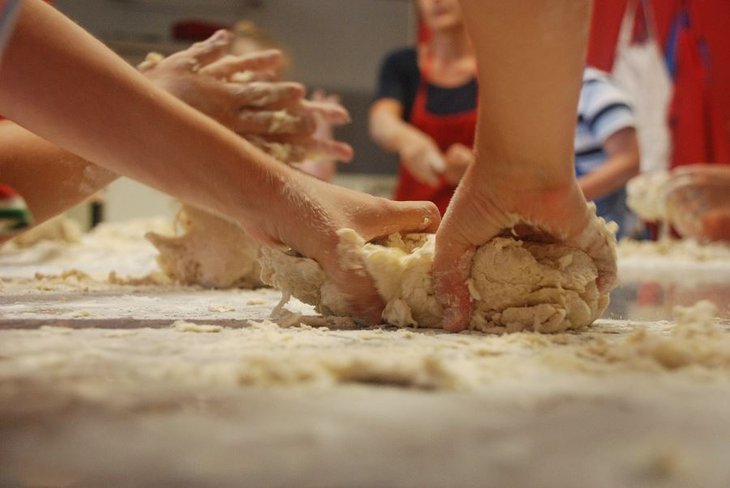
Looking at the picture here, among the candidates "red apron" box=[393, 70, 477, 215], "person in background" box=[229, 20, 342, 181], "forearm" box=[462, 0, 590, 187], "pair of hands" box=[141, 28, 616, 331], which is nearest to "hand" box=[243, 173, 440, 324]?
"pair of hands" box=[141, 28, 616, 331]

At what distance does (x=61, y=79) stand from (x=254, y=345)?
32cm

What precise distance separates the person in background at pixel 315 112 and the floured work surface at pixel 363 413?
1.94 feet

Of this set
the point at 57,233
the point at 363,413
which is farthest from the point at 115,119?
the point at 57,233

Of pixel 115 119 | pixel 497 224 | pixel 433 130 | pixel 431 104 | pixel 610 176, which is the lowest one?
pixel 497 224

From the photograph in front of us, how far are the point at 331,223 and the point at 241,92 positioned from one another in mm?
463

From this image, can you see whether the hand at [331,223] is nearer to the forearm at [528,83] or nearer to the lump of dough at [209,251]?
the forearm at [528,83]

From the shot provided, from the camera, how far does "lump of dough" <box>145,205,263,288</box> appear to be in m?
1.11

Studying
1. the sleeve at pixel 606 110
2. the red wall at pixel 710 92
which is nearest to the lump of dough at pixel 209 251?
the sleeve at pixel 606 110

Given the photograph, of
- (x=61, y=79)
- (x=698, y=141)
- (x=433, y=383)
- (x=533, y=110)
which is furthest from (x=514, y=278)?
(x=698, y=141)

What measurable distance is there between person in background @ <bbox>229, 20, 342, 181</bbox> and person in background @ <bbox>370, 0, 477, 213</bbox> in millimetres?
247

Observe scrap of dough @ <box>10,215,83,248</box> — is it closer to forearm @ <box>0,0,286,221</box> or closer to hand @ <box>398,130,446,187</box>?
hand @ <box>398,130,446,187</box>

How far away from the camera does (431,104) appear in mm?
2516

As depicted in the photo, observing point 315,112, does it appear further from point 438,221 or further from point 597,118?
point 597,118

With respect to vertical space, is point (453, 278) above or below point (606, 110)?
below
